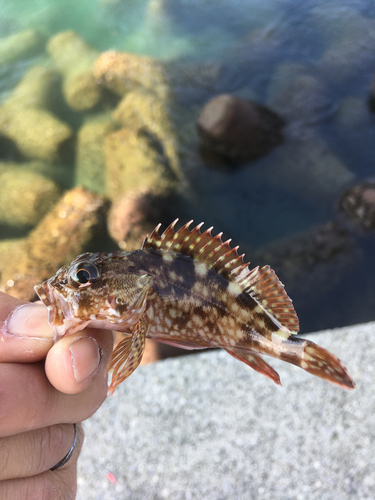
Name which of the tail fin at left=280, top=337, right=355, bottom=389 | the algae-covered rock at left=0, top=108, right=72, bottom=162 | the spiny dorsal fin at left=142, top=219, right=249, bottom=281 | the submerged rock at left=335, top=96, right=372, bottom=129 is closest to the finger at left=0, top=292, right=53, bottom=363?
the spiny dorsal fin at left=142, top=219, right=249, bottom=281

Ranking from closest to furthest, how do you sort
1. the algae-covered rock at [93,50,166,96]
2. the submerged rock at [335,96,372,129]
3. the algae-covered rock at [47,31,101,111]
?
the submerged rock at [335,96,372,129]
the algae-covered rock at [93,50,166,96]
the algae-covered rock at [47,31,101,111]

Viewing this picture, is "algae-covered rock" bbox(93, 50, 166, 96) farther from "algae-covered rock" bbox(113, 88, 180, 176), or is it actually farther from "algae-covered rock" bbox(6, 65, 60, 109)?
"algae-covered rock" bbox(6, 65, 60, 109)

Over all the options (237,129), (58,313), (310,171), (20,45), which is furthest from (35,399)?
(20,45)

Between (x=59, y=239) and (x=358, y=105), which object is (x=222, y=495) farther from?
(x=358, y=105)

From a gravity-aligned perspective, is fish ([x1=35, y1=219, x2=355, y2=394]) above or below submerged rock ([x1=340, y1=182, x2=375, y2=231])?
above

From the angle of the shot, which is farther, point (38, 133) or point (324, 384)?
point (38, 133)

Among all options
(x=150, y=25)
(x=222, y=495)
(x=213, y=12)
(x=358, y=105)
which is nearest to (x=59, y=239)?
(x=222, y=495)
